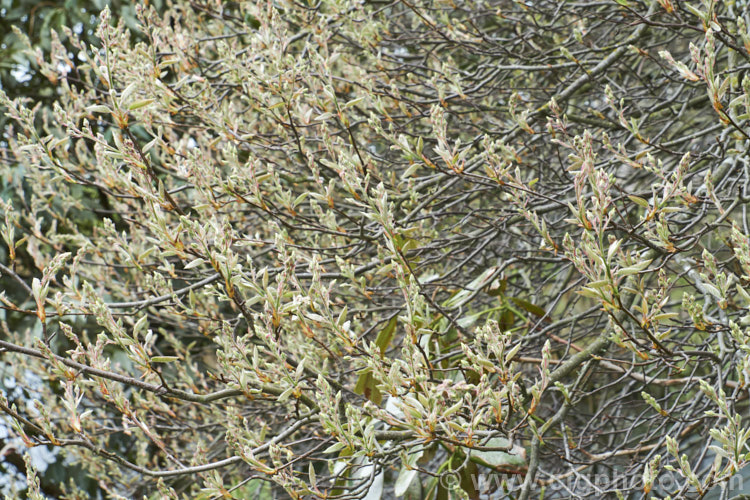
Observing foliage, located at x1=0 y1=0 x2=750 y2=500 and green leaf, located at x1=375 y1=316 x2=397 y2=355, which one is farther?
green leaf, located at x1=375 y1=316 x2=397 y2=355

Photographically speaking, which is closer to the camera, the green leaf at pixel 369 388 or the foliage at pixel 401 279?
the foliage at pixel 401 279

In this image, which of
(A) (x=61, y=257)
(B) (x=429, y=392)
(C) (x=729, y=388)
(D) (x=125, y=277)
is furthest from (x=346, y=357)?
(D) (x=125, y=277)

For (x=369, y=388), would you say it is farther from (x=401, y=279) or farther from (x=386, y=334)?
(x=401, y=279)

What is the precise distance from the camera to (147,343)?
134cm

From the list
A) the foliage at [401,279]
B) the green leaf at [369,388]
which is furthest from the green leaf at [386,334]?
the green leaf at [369,388]

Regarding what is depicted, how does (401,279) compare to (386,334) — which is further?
(386,334)

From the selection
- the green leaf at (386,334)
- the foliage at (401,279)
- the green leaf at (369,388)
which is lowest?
the green leaf at (369,388)

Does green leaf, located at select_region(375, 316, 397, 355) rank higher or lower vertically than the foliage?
lower

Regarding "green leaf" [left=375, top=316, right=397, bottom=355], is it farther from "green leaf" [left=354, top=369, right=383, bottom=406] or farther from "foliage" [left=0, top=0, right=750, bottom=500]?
"green leaf" [left=354, top=369, right=383, bottom=406]

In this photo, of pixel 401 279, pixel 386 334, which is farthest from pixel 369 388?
pixel 401 279

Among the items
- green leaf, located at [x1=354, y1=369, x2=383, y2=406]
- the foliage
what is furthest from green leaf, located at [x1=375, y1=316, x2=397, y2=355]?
green leaf, located at [x1=354, y1=369, x2=383, y2=406]

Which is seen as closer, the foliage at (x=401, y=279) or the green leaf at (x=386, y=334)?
the foliage at (x=401, y=279)

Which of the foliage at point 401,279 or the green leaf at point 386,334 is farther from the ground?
the foliage at point 401,279

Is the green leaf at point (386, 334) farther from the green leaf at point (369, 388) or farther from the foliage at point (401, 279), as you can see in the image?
the green leaf at point (369, 388)
